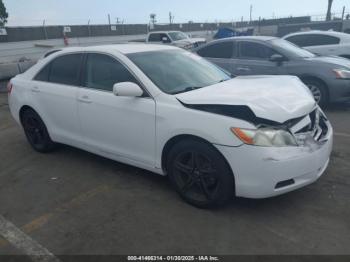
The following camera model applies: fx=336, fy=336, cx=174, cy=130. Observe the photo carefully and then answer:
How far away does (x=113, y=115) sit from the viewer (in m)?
3.83

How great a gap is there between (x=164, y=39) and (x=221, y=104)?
57.2 ft

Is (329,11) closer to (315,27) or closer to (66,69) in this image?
(315,27)

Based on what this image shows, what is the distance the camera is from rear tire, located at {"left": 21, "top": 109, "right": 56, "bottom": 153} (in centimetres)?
500

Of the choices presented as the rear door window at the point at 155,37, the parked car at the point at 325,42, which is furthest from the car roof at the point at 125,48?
the rear door window at the point at 155,37

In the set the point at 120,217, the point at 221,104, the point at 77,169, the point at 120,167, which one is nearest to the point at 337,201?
the point at 221,104

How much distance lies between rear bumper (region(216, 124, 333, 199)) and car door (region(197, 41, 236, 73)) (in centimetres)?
484

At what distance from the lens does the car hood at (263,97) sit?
10.1 feet

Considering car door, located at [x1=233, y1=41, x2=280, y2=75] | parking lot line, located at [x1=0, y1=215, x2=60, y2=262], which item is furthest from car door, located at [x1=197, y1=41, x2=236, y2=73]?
parking lot line, located at [x1=0, y1=215, x2=60, y2=262]

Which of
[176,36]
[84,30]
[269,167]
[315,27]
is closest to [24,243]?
[269,167]

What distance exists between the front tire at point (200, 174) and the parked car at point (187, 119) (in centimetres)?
1

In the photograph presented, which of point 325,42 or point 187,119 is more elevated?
point 325,42

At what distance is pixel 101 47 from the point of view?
422 cm

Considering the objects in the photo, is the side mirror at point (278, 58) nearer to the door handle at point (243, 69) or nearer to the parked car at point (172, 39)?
the door handle at point (243, 69)

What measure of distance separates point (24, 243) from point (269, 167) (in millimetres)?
2295
